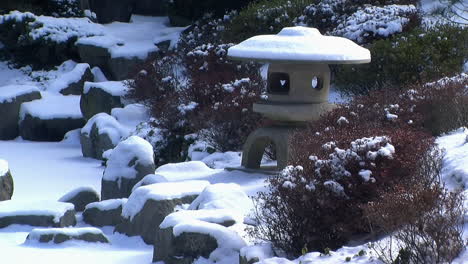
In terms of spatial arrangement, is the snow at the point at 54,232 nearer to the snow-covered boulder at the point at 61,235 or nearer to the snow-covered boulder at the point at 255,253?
the snow-covered boulder at the point at 61,235

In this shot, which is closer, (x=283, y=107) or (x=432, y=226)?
(x=432, y=226)

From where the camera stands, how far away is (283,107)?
32.4ft

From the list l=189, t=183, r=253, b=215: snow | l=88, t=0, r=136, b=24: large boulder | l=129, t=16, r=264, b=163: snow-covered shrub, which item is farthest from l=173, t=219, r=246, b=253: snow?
l=88, t=0, r=136, b=24: large boulder

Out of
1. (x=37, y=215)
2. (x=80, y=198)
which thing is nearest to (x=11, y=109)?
(x=80, y=198)

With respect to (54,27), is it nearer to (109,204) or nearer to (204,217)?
(109,204)

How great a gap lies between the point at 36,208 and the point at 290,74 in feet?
9.83

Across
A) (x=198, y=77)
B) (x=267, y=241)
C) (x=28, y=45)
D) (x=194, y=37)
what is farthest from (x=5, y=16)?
(x=267, y=241)

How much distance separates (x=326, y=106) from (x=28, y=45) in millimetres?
11606

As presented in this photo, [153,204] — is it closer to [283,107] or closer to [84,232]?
[84,232]

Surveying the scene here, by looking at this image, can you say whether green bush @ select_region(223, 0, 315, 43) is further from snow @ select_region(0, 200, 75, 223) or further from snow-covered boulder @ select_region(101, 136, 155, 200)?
snow @ select_region(0, 200, 75, 223)

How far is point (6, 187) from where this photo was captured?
11203 mm

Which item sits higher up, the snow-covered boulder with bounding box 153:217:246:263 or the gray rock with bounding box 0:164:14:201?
the snow-covered boulder with bounding box 153:217:246:263

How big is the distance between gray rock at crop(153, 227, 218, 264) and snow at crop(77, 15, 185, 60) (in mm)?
11282

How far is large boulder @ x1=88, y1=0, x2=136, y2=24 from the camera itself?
23234mm
